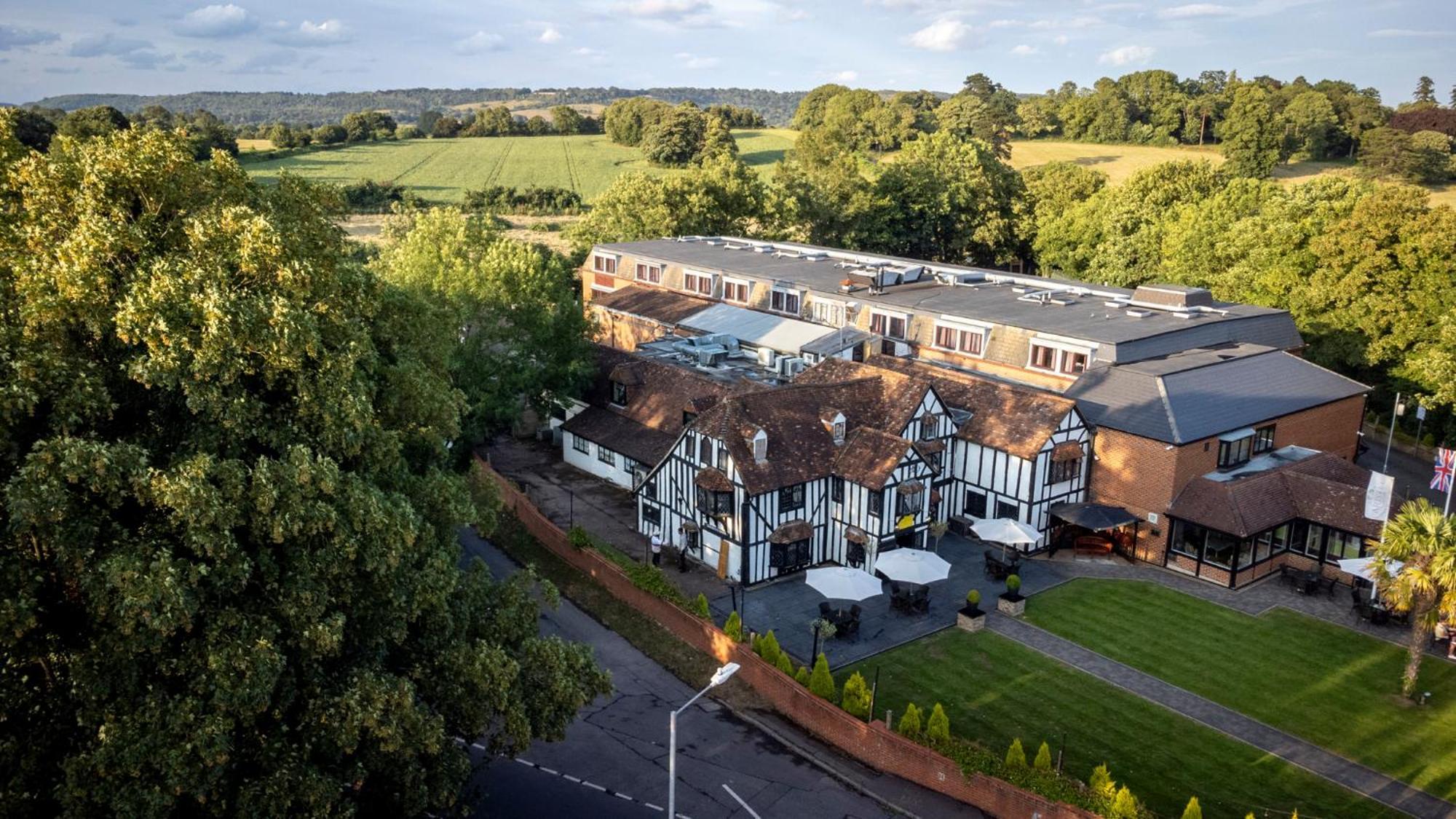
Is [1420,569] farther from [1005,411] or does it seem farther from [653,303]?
[653,303]

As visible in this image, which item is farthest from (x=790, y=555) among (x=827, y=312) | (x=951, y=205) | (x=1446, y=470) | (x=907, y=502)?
(x=951, y=205)

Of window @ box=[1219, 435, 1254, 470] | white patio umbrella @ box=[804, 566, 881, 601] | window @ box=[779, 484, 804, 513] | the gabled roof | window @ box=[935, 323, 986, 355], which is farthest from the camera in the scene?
window @ box=[935, 323, 986, 355]

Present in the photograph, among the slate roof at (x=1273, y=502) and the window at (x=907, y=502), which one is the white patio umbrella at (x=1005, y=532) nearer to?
the window at (x=907, y=502)

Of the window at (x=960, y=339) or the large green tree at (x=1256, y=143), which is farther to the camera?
the large green tree at (x=1256, y=143)

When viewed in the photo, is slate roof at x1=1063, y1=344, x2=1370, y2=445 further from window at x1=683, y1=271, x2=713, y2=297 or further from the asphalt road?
window at x1=683, y1=271, x2=713, y2=297

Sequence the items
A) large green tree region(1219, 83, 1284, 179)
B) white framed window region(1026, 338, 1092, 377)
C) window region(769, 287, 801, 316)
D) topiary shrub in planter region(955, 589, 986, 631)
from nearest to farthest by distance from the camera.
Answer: topiary shrub in planter region(955, 589, 986, 631), white framed window region(1026, 338, 1092, 377), window region(769, 287, 801, 316), large green tree region(1219, 83, 1284, 179)

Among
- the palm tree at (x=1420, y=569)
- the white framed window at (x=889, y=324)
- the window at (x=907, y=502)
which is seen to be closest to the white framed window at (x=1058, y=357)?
the white framed window at (x=889, y=324)

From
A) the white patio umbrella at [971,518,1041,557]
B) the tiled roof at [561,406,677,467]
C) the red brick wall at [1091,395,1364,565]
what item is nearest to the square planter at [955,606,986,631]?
the white patio umbrella at [971,518,1041,557]

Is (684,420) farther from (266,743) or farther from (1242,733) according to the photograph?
(266,743)
